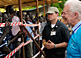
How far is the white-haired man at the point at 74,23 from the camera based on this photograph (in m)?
1.20

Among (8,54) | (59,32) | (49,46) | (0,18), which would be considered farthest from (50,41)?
(0,18)

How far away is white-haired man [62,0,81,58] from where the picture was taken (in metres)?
1.20

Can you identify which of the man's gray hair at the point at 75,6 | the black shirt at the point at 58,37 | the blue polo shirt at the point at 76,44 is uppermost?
the man's gray hair at the point at 75,6

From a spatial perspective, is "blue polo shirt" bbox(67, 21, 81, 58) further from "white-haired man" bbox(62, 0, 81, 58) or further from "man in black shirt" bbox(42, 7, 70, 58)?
"man in black shirt" bbox(42, 7, 70, 58)

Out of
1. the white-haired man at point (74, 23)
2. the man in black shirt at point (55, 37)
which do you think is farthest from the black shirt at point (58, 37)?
the white-haired man at point (74, 23)

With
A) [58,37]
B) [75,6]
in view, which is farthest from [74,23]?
[58,37]

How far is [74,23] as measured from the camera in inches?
51.8

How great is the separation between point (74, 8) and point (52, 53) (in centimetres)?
154

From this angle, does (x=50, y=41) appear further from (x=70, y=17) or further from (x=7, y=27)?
(x=70, y=17)

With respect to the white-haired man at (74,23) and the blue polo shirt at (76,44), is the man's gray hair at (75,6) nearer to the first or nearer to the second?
the white-haired man at (74,23)

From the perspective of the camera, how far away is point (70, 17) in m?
1.32

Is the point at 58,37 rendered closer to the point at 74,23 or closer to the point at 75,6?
the point at 74,23

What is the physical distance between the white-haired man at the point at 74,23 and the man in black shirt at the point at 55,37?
1.17 m

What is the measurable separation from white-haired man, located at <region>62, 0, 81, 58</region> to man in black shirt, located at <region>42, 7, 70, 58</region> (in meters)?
1.17
